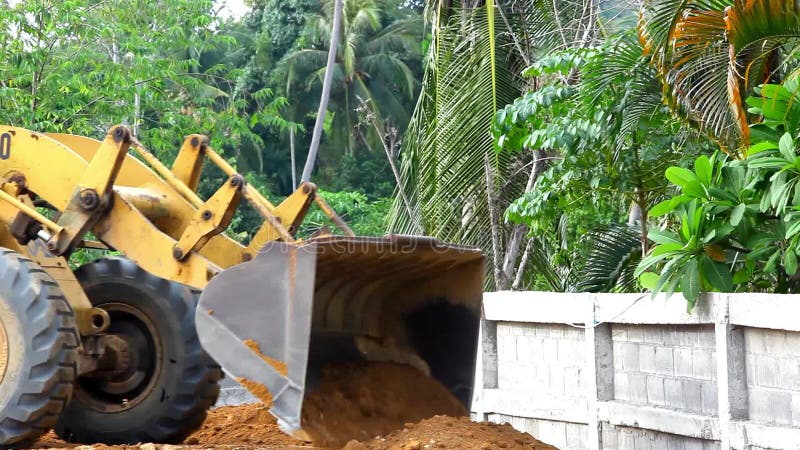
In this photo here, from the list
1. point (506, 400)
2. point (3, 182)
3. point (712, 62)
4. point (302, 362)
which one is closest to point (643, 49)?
point (712, 62)

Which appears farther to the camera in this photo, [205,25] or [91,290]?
[205,25]

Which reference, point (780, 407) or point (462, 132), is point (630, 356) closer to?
point (780, 407)

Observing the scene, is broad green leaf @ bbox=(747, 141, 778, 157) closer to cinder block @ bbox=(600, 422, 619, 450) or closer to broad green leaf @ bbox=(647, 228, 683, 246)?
broad green leaf @ bbox=(647, 228, 683, 246)

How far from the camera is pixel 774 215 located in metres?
6.56

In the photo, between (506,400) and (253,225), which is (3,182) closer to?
(506,400)

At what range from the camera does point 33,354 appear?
6512mm

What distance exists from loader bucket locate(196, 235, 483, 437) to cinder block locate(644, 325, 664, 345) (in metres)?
1.09

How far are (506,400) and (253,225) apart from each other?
996 inches

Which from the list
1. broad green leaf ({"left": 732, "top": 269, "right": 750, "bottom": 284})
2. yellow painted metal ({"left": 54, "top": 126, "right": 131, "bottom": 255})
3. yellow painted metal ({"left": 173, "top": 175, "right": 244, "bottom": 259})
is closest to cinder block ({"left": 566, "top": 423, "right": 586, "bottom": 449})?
broad green leaf ({"left": 732, "top": 269, "right": 750, "bottom": 284})

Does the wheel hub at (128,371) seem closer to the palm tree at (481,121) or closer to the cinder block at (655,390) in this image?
the cinder block at (655,390)

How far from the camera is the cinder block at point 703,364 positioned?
6.35 meters

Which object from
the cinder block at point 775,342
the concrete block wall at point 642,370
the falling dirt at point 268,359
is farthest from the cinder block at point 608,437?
the falling dirt at point 268,359

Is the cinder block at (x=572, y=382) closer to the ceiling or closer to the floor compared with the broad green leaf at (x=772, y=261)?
closer to the floor

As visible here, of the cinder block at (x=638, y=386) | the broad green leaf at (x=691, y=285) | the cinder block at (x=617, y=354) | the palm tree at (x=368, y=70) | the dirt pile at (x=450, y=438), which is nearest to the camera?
the dirt pile at (x=450, y=438)
